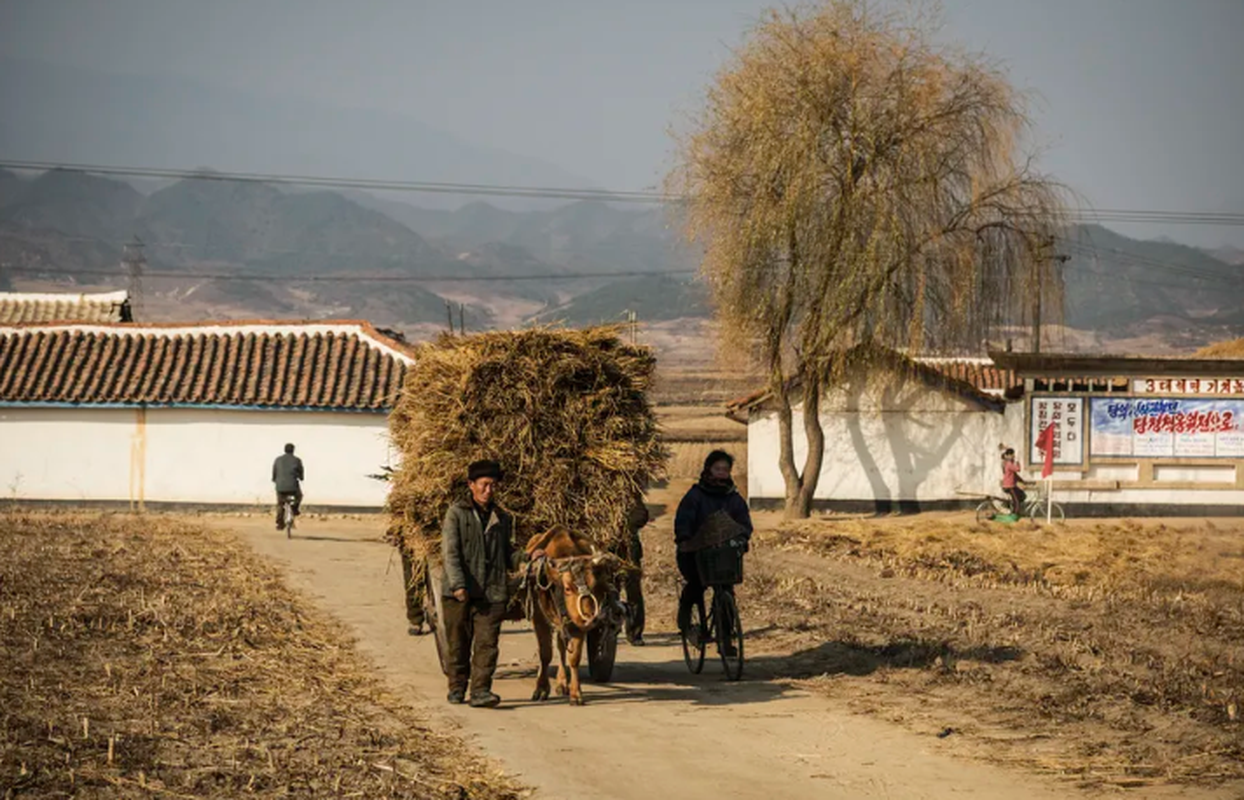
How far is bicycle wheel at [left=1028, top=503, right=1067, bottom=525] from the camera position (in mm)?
32625

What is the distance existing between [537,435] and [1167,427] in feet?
85.5

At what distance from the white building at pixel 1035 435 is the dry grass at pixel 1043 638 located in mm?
7962

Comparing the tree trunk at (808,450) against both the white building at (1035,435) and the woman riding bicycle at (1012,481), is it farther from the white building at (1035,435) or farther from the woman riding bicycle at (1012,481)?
the woman riding bicycle at (1012,481)

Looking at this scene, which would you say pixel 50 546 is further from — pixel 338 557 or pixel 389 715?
pixel 389 715

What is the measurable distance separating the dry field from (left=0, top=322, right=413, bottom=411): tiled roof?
12.3m

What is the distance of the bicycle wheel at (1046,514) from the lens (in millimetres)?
32625

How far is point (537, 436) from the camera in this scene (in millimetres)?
12930

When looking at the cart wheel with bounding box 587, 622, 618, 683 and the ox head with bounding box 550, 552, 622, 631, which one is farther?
the cart wheel with bounding box 587, 622, 618, 683

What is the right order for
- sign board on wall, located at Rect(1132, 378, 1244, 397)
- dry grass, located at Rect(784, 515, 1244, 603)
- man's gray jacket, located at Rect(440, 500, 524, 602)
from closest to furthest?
man's gray jacket, located at Rect(440, 500, 524, 602), dry grass, located at Rect(784, 515, 1244, 603), sign board on wall, located at Rect(1132, 378, 1244, 397)

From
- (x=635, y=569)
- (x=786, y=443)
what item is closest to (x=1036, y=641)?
(x=635, y=569)

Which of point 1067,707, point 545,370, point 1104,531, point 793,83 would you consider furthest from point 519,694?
point 793,83

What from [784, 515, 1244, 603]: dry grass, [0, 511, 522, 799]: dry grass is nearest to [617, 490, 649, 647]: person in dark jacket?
[0, 511, 522, 799]: dry grass

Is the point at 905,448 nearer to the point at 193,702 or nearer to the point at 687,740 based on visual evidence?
the point at 687,740

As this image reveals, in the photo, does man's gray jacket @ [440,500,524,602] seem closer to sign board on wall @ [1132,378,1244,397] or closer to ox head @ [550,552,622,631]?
ox head @ [550,552,622,631]
